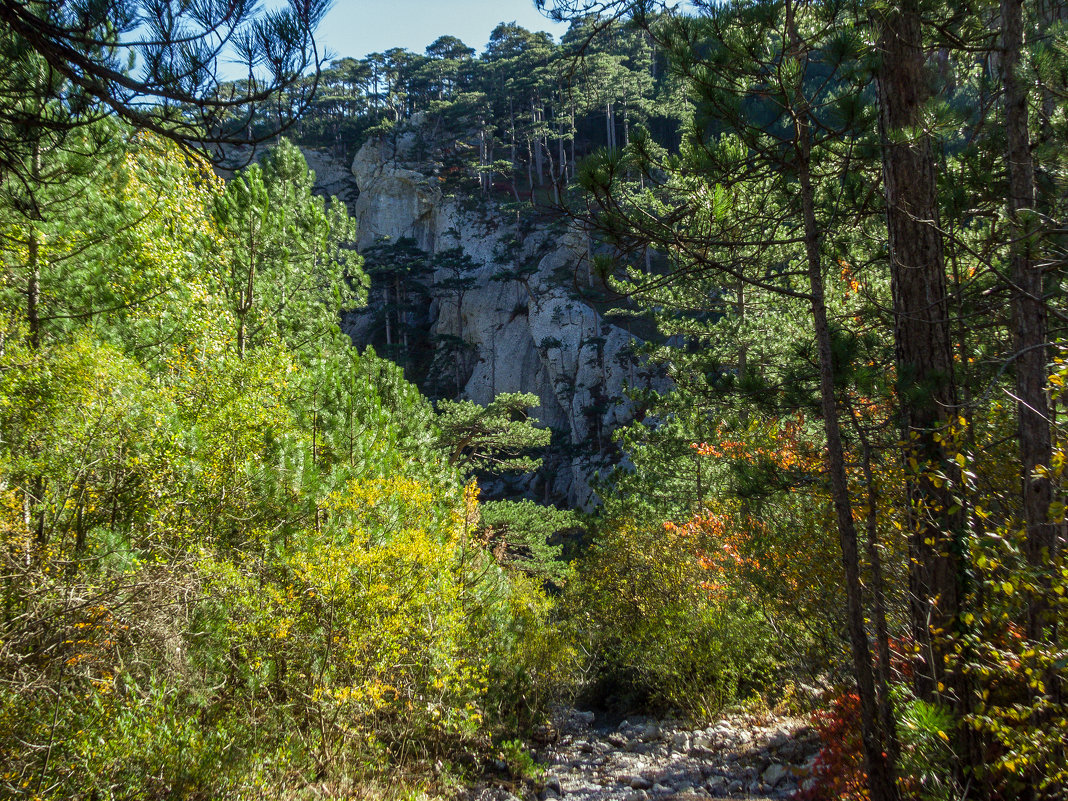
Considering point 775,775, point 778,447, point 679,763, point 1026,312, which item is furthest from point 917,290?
point 679,763

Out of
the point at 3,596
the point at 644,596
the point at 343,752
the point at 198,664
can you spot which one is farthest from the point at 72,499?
the point at 644,596

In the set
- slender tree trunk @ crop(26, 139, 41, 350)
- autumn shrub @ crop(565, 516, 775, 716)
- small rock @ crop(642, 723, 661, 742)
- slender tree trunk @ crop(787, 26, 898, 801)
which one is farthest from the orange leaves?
slender tree trunk @ crop(26, 139, 41, 350)

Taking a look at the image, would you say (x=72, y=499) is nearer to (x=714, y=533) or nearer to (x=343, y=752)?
(x=343, y=752)

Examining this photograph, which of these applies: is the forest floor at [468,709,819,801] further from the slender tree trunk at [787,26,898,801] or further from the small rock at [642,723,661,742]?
the slender tree trunk at [787,26,898,801]

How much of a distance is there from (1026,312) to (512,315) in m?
31.9

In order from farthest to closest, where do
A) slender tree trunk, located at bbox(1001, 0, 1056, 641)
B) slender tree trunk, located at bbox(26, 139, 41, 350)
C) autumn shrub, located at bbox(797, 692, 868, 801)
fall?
slender tree trunk, located at bbox(26, 139, 41, 350)
autumn shrub, located at bbox(797, 692, 868, 801)
slender tree trunk, located at bbox(1001, 0, 1056, 641)

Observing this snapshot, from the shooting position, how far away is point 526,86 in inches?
1485

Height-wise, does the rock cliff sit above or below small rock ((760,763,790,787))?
above

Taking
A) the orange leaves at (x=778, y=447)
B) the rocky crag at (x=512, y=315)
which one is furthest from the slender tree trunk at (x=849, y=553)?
the rocky crag at (x=512, y=315)

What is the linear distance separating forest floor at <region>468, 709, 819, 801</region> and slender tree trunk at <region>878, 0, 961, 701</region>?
2.79m

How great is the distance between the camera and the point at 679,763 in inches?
288

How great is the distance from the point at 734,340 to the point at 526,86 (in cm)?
3176

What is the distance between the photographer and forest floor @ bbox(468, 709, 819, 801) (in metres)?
6.15

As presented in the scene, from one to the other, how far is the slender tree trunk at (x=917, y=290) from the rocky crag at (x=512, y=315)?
74.5ft
